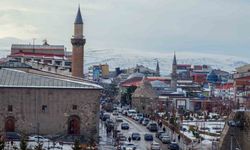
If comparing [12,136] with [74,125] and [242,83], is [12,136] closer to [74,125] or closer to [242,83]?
[74,125]

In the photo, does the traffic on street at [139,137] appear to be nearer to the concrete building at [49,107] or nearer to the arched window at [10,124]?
the concrete building at [49,107]

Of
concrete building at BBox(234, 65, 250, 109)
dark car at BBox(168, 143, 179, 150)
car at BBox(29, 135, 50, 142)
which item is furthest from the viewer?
concrete building at BBox(234, 65, 250, 109)

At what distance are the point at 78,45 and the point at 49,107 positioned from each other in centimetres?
1490

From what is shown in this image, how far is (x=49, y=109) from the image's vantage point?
30.9m

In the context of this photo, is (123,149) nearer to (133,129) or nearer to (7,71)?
(7,71)

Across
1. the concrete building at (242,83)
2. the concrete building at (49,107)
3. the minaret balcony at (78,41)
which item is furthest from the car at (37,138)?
the concrete building at (242,83)

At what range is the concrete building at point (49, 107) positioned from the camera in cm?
3077

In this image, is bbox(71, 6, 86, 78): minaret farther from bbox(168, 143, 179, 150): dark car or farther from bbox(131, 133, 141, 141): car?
bbox(168, 143, 179, 150): dark car

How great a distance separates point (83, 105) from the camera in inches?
1229

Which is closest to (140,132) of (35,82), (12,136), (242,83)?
(35,82)

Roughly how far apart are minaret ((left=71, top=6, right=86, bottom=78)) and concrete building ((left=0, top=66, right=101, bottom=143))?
45.6 ft

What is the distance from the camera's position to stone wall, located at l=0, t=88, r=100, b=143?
3075cm

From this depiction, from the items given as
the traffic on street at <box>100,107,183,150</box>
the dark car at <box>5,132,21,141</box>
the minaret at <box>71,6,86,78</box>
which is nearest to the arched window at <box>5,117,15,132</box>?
the dark car at <box>5,132,21,141</box>

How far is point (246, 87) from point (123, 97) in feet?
62.9
